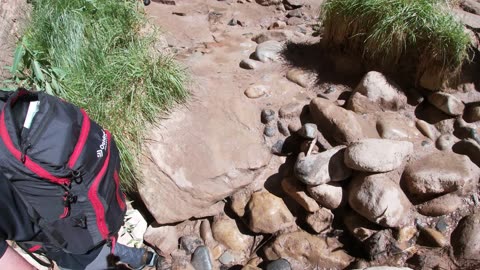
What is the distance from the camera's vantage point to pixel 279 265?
8.94ft

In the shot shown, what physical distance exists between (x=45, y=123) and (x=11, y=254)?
0.52m

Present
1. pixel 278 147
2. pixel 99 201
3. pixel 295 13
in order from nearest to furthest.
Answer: pixel 99 201 < pixel 278 147 < pixel 295 13

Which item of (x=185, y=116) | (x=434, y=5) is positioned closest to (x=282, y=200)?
(x=185, y=116)

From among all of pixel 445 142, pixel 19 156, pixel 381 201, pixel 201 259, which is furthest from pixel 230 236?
pixel 19 156

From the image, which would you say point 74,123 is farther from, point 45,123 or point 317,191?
point 317,191

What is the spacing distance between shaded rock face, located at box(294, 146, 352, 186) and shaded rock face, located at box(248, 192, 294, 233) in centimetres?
27

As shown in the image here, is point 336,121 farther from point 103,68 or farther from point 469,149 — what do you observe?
point 103,68

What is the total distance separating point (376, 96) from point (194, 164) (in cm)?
144

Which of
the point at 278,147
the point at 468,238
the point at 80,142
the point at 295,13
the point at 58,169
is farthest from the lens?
the point at 295,13

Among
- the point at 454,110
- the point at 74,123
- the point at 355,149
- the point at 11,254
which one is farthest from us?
the point at 454,110

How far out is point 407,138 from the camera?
2.97 meters

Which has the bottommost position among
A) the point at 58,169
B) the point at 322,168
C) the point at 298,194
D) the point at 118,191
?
the point at 298,194

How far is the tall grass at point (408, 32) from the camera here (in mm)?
2791

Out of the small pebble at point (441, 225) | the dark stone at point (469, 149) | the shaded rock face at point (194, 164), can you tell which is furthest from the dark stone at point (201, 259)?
the dark stone at point (469, 149)
